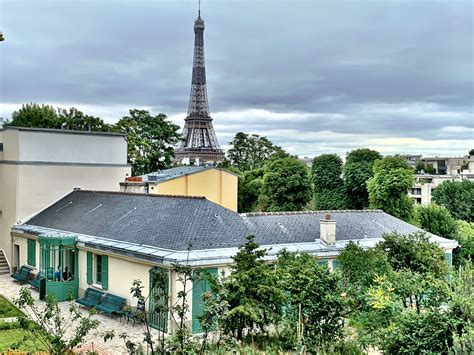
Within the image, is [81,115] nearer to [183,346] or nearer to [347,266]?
[347,266]

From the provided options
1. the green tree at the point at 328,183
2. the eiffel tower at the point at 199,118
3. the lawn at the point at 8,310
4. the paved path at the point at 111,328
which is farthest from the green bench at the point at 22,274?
the eiffel tower at the point at 199,118

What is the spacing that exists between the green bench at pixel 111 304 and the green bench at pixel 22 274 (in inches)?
264

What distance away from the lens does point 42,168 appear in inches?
1055

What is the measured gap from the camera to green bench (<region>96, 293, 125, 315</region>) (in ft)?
56.6

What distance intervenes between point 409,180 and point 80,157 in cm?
2420

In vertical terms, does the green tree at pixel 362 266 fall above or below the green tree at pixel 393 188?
below

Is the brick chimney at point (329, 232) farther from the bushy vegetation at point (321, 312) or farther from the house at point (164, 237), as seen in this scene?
the bushy vegetation at point (321, 312)

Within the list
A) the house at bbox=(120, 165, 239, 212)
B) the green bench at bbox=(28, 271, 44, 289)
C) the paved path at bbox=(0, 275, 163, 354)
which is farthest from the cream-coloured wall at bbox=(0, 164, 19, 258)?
the house at bbox=(120, 165, 239, 212)

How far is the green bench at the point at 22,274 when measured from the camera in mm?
22898

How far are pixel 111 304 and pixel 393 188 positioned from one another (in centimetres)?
2647

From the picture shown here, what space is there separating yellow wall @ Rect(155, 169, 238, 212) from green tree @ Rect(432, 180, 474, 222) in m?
27.2

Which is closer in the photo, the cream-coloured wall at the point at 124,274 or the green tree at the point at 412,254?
the cream-coloured wall at the point at 124,274

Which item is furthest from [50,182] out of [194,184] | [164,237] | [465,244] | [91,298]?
[465,244]

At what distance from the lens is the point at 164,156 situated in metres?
54.1
